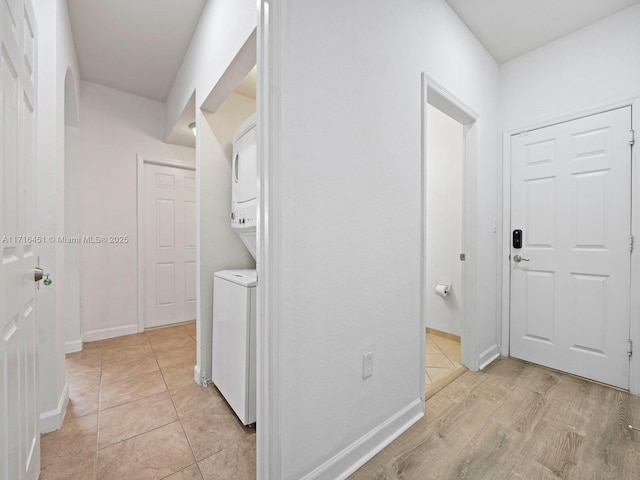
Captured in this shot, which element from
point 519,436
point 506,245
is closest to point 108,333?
point 519,436

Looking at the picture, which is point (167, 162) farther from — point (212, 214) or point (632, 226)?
point (632, 226)

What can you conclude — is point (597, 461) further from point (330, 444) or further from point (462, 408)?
point (330, 444)

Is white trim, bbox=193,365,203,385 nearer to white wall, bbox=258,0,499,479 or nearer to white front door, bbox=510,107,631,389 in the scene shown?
white wall, bbox=258,0,499,479

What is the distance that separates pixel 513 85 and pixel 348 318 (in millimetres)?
2538

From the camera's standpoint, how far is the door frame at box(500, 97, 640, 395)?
6.02ft

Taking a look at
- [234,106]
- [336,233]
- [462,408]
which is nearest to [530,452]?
[462,408]

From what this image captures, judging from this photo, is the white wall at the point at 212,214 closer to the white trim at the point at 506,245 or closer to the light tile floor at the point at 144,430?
the light tile floor at the point at 144,430

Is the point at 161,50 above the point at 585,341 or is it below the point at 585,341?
above

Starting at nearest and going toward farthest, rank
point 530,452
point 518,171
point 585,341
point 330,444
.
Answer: point 330,444, point 530,452, point 585,341, point 518,171

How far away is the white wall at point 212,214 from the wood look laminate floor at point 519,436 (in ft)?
4.46

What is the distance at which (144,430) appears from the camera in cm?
152

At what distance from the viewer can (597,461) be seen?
1.28 m

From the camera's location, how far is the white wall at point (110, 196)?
288 cm

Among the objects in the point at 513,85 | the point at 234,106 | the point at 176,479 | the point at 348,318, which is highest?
the point at 513,85
